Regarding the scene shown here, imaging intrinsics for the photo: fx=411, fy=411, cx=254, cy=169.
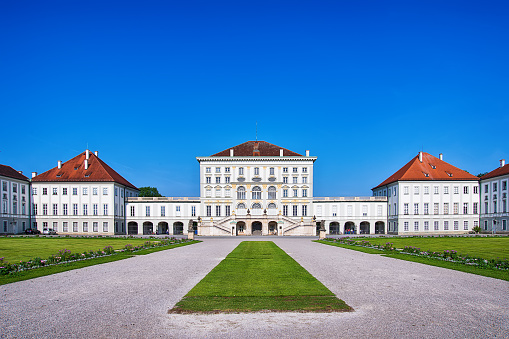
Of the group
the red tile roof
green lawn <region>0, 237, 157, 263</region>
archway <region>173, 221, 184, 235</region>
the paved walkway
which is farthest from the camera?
archway <region>173, 221, 184, 235</region>

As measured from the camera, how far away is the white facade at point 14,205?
178ft

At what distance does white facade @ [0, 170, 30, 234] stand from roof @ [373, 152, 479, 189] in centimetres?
5595

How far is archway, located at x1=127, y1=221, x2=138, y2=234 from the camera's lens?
69500 millimetres

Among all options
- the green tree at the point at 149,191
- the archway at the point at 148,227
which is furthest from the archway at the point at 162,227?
the green tree at the point at 149,191

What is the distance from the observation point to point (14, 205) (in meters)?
57.2

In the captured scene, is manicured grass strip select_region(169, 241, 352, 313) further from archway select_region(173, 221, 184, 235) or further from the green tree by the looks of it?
the green tree

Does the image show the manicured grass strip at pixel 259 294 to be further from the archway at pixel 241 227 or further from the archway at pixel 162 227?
the archway at pixel 162 227

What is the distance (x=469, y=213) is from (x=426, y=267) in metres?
54.6

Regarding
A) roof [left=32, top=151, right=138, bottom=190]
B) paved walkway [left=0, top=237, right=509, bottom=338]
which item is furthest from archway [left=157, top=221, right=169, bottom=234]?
paved walkway [left=0, top=237, right=509, bottom=338]

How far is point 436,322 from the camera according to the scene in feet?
24.5

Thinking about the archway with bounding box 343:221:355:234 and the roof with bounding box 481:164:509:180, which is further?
the archway with bounding box 343:221:355:234

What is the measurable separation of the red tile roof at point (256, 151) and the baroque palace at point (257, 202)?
17 cm

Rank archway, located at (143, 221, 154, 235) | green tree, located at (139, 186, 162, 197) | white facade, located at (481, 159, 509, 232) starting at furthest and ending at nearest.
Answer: green tree, located at (139, 186, 162, 197) < archway, located at (143, 221, 154, 235) < white facade, located at (481, 159, 509, 232)

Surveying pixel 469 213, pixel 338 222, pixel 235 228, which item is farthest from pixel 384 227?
pixel 235 228
